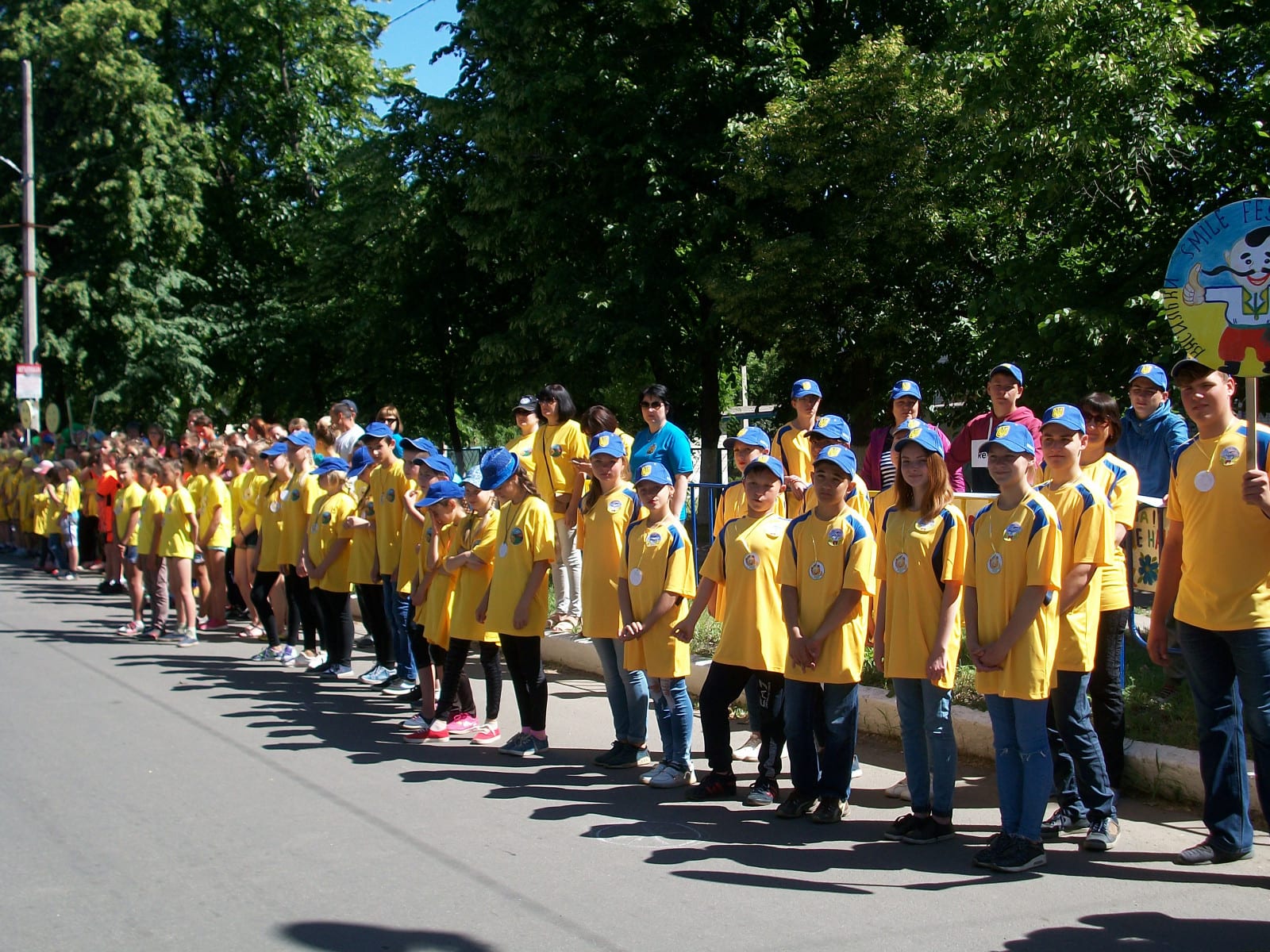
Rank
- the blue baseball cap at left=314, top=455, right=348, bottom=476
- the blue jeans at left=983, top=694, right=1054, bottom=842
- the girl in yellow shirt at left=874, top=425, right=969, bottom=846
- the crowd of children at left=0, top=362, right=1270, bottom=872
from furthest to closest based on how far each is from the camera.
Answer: the blue baseball cap at left=314, top=455, right=348, bottom=476 < the girl in yellow shirt at left=874, top=425, right=969, bottom=846 < the crowd of children at left=0, top=362, right=1270, bottom=872 < the blue jeans at left=983, top=694, right=1054, bottom=842

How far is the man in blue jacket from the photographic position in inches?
276

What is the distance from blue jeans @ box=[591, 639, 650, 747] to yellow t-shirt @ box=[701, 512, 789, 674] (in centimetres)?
87

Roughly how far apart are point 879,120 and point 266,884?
13348mm

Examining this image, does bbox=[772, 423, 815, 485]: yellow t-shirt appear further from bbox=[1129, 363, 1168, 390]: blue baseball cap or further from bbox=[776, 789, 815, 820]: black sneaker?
bbox=[776, 789, 815, 820]: black sneaker

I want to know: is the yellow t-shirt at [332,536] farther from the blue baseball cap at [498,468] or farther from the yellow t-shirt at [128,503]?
the yellow t-shirt at [128,503]

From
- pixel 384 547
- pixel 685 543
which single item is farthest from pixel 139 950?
pixel 384 547

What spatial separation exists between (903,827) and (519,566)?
9.60ft

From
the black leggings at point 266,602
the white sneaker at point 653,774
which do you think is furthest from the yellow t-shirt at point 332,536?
the white sneaker at point 653,774

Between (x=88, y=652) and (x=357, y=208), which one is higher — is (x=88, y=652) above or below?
below

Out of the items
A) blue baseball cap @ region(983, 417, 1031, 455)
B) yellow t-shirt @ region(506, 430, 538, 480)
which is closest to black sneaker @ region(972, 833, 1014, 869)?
blue baseball cap @ region(983, 417, 1031, 455)

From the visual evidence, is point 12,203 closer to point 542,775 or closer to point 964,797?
point 542,775

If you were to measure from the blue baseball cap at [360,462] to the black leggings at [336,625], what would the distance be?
1.06 metres

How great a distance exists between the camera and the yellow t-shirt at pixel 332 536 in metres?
10.1

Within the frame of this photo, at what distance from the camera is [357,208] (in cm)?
2356
